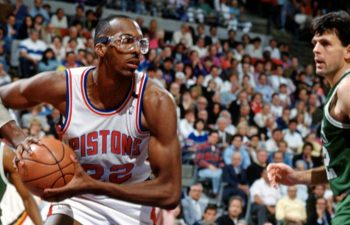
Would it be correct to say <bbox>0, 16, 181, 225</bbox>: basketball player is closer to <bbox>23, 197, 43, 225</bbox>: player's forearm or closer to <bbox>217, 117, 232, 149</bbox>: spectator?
<bbox>23, 197, 43, 225</bbox>: player's forearm

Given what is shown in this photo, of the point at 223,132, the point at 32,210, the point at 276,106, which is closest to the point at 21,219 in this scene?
the point at 32,210

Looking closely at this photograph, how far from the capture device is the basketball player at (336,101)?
12.7ft

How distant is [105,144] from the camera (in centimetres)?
414

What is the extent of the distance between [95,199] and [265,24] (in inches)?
628

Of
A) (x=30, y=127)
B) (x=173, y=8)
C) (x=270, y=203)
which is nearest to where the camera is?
(x=30, y=127)

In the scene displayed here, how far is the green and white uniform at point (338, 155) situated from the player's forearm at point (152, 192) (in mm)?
861

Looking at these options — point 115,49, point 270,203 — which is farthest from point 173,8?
point 115,49

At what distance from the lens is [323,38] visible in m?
4.06

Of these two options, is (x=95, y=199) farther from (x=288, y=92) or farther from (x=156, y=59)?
(x=288, y=92)

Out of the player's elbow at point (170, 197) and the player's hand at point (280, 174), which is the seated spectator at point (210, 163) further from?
the player's elbow at point (170, 197)

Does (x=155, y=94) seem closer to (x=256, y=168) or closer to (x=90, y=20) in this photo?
(x=256, y=168)

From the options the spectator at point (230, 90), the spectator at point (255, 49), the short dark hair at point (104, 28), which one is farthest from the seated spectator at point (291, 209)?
the spectator at point (255, 49)

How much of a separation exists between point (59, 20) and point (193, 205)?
5.25 m

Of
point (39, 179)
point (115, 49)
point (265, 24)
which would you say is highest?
point (115, 49)
